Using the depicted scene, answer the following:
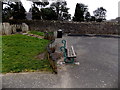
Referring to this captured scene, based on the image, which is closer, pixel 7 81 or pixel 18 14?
pixel 7 81

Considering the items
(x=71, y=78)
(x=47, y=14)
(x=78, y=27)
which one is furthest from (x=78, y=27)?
(x=71, y=78)

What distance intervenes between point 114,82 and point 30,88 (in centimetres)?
324

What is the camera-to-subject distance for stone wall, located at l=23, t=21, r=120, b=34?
64.9 ft

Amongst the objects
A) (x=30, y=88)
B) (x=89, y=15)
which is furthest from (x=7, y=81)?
(x=89, y=15)

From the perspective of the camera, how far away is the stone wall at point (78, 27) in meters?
19.8

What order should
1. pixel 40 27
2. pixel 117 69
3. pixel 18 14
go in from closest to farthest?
pixel 117 69, pixel 40 27, pixel 18 14

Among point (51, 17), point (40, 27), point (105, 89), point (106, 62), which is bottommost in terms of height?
point (105, 89)

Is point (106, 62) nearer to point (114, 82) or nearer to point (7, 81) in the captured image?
point (114, 82)

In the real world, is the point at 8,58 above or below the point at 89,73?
above

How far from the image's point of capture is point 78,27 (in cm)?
2011

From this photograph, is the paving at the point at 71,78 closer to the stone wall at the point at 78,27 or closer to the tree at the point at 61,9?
the stone wall at the point at 78,27

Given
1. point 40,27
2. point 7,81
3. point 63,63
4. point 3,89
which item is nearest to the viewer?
point 3,89

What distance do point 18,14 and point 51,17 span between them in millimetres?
6577

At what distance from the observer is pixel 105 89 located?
14.7ft
